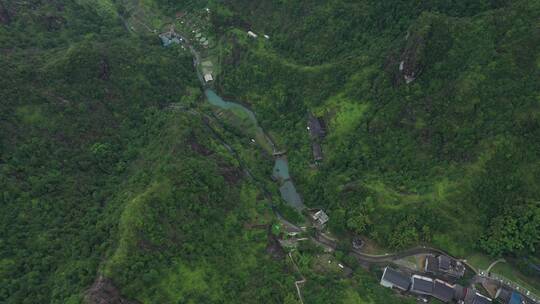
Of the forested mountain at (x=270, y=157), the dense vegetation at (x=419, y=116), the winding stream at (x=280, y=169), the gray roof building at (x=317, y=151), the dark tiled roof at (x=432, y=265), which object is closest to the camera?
the forested mountain at (x=270, y=157)

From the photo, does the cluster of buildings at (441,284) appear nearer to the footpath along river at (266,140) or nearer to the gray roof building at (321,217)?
the gray roof building at (321,217)

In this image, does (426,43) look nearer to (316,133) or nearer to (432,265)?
(316,133)

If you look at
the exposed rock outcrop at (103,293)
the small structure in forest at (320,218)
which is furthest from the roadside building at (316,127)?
the exposed rock outcrop at (103,293)

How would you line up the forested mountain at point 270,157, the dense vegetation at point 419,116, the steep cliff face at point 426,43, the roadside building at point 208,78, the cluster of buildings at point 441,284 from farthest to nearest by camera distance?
the roadside building at point 208,78 < the steep cliff face at point 426,43 < the dense vegetation at point 419,116 < the cluster of buildings at point 441,284 < the forested mountain at point 270,157

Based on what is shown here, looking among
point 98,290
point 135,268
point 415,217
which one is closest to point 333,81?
point 415,217

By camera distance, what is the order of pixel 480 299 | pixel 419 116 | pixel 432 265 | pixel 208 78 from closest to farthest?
pixel 480 299 → pixel 432 265 → pixel 419 116 → pixel 208 78

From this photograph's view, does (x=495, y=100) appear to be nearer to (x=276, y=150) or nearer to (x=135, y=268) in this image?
(x=276, y=150)

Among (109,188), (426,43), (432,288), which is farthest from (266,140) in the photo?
(432,288)
